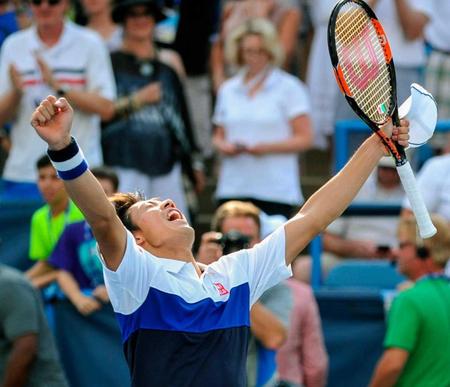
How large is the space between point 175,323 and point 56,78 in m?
4.41

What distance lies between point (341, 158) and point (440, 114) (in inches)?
64.4

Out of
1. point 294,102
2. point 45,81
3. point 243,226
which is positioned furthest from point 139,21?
point 243,226

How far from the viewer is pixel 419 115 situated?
15.9 feet

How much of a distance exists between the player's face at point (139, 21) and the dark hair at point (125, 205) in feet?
14.0

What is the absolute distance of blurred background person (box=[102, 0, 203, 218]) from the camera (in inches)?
352

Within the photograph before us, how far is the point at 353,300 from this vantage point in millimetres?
7562

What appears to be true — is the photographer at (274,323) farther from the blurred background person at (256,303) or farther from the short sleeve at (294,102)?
the short sleeve at (294,102)

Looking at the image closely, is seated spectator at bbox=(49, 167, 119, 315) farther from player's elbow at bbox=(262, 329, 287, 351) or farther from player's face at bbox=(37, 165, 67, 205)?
player's elbow at bbox=(262, 329, 287, 351)

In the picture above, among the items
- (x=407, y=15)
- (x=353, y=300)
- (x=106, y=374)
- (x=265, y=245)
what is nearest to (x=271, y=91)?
(x=407, y=15)

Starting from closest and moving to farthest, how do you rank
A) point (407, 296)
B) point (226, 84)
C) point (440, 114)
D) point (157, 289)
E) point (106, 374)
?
point (157, 289), point (407, 296), point (106, 374), point (226, 84), point (440, 114)

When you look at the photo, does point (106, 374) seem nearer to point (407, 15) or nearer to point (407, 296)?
point (407, 296)

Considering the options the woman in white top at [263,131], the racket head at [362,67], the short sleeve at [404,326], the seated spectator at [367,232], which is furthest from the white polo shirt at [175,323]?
the woman in white top at [263,131]

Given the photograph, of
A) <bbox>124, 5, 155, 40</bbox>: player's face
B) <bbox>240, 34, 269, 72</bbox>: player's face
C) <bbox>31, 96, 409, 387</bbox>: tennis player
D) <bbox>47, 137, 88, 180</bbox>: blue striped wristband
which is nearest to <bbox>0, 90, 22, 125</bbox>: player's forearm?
<bbox>124, 5, 155, 40</bbox>: player's face

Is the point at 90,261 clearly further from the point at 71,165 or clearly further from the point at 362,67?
the point at 71,165
